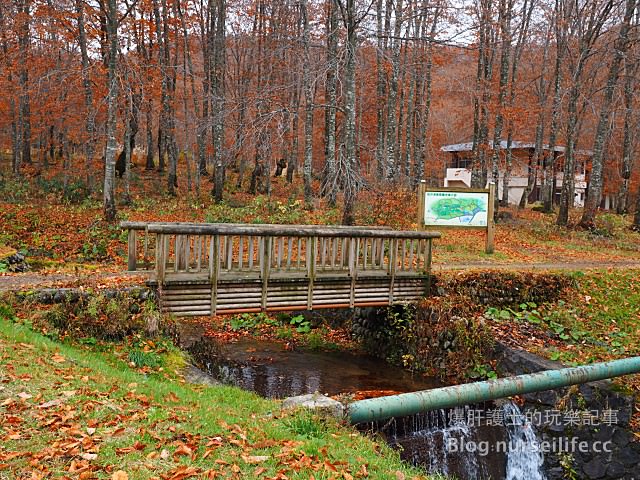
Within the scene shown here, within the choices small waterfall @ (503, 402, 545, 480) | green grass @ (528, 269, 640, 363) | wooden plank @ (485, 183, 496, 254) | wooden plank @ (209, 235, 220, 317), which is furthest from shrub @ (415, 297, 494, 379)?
wooden plank @ (209, 235, 220, 317)

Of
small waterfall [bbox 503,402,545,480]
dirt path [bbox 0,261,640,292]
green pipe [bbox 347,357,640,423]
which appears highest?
green pipe [bbox 347,357,640,423]

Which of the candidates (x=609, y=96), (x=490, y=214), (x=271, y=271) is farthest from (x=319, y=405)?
(x=609, y=96)

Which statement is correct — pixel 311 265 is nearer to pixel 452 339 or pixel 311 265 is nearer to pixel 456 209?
pixel 452 339

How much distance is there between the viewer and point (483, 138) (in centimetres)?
2480

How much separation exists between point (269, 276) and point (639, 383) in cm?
625

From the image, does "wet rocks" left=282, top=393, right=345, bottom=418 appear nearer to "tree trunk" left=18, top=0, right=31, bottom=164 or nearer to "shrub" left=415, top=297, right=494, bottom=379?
"shrub" left=415, top=297, right=494, bottom=379

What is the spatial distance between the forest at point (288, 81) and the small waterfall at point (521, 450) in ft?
24.9

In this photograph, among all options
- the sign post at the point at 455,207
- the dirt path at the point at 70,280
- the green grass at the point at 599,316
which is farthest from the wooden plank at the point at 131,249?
the green grass at the point at 599,316

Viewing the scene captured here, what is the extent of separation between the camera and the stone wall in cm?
750

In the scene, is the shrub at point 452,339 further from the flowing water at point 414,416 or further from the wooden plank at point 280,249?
the wooden plank at point 280,249

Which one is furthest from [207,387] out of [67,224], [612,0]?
[612,0]

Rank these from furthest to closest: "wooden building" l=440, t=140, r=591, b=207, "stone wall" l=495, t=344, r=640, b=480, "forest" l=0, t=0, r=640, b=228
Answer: "wooden building" l=440, t=140, r=591, b=207 < "forest" l=0, t=0, r=640, b=228 < "stone wall" l=495, t=344, r=640, b=480

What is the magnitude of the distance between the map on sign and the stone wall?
5602 mm

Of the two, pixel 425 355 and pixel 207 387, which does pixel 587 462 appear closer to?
pixel 425 355
